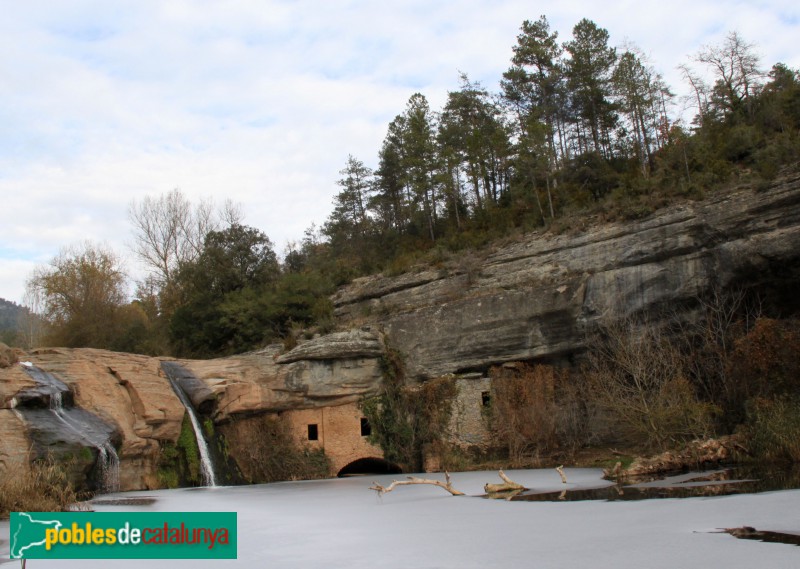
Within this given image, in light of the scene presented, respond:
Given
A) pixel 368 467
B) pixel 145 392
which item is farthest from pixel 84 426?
pixel 368 467

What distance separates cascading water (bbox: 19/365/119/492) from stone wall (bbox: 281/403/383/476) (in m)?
6.62

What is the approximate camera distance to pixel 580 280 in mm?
21734

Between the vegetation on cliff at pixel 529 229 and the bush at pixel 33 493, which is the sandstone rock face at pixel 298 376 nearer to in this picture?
the vegetation on cliff at pixel 529 229

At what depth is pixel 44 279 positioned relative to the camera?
1373 inches

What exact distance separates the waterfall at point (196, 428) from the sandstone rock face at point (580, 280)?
7.32m

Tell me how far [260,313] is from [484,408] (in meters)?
10.3

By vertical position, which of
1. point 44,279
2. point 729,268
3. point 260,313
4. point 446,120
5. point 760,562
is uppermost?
point 446,120

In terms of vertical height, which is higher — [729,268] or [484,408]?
[729,268]

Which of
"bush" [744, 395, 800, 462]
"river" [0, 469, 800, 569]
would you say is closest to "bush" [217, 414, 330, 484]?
"river" [0, 469, 800, 569]

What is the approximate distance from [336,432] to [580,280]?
387 inches

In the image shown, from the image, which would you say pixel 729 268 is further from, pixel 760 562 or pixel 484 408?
pixel 760 562

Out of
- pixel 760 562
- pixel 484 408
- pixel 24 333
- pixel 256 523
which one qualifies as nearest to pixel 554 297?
pixel 484 408

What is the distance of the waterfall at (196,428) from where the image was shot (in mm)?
20750

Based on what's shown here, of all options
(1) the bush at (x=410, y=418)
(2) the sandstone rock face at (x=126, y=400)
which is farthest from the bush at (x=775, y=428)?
(2) the sandstone rock face at (x=126, y=400)
